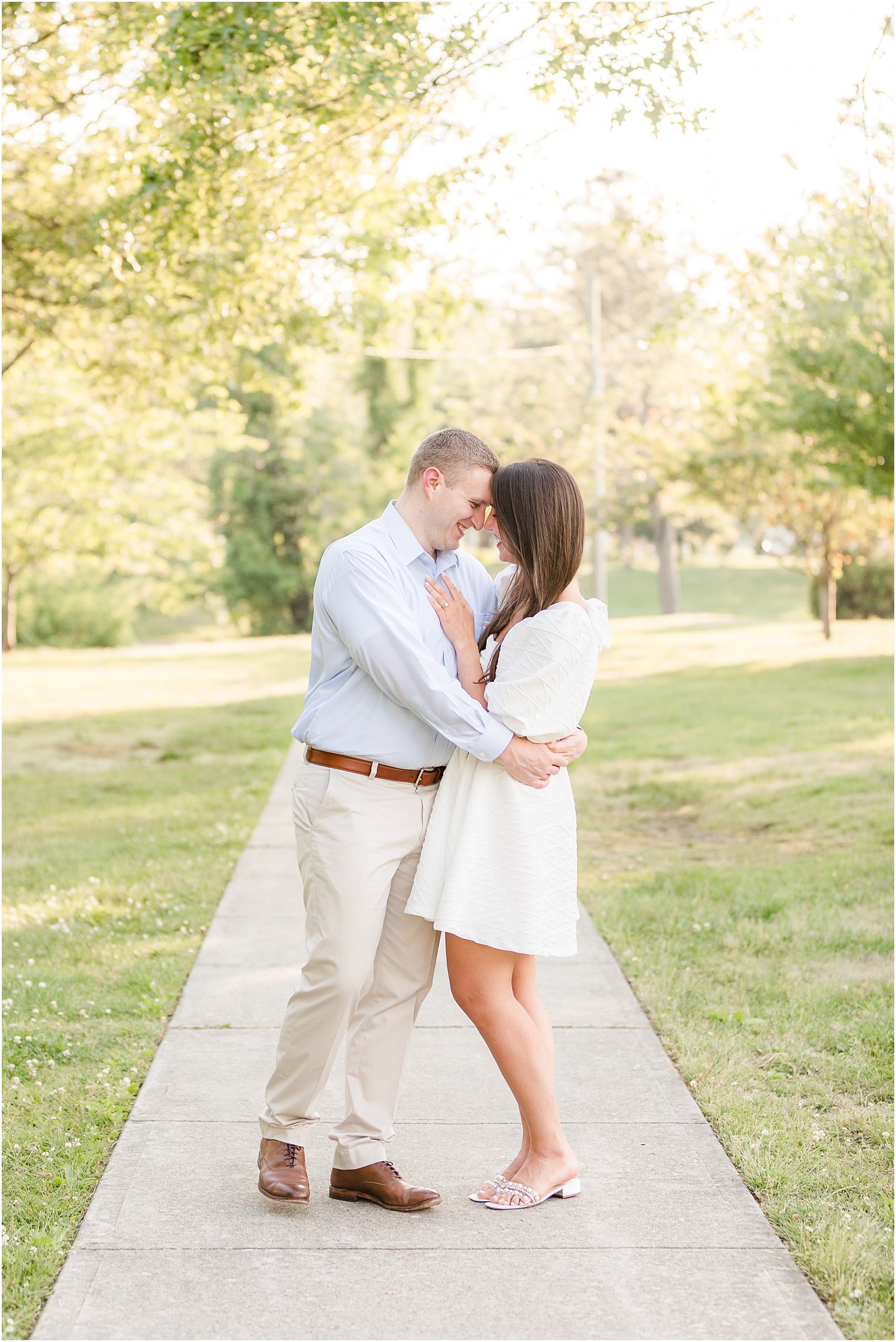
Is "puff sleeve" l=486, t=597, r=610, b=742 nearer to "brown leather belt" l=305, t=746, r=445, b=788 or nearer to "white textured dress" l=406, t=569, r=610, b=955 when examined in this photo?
"white textured dress" l=406, t=569, r=610, b=955

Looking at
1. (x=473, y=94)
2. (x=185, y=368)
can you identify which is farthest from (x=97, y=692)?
(x=473, y=94)

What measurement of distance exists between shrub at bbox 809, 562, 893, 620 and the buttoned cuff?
2646cm

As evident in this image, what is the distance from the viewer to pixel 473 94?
28.7 feet

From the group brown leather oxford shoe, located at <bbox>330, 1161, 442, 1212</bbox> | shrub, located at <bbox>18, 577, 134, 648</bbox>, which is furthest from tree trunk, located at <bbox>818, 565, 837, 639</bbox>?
brown leather oxford shoe, located at <bbox>330, 1161, 442, 1212</bbox>

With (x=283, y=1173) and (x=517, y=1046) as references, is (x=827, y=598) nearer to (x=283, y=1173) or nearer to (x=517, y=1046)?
(x=517, y=1046)

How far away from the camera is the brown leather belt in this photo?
364 centimetres

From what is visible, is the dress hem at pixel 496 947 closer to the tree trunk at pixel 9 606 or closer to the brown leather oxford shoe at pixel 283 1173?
the brown leather oxford shoe at pixel 283 1173

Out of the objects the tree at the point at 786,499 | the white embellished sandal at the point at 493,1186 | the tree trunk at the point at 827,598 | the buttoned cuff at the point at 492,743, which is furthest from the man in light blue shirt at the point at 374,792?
the tree trunk at the point at 827,598

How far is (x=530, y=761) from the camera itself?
11.6ft

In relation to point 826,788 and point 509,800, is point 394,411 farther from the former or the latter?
point 509,800

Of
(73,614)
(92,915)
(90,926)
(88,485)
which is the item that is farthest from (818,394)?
(73,614)

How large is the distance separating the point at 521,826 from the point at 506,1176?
1.01 meters

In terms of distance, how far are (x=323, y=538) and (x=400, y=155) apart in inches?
1058

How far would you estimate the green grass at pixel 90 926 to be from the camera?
384 centimetres
